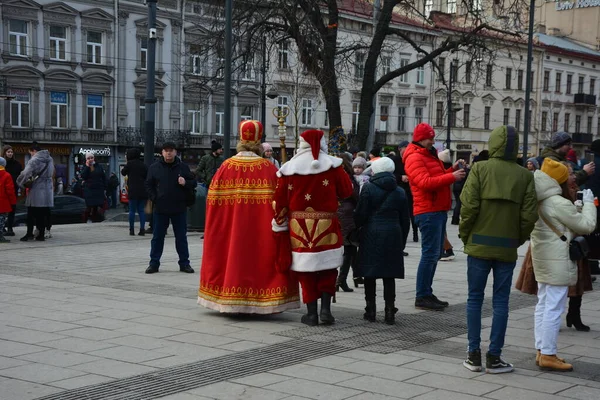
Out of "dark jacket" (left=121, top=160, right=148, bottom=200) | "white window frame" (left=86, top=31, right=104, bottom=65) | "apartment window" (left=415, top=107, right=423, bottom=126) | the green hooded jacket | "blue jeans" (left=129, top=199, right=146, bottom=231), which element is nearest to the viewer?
the green hooded jacket

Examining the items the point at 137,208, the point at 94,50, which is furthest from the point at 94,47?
the point at 137,208

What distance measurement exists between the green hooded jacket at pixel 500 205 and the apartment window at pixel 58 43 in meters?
40.2

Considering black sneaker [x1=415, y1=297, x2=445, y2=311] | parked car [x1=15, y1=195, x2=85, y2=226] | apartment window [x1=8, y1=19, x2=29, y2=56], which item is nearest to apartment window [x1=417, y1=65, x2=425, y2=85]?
apartment window [x1=8, y1=19, x2=29, y2=56]

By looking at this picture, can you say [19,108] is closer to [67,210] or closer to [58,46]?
[58,46]

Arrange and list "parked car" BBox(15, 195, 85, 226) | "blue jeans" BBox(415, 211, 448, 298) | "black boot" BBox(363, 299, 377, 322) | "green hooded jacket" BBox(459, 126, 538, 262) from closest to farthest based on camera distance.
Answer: "green hooded jacket" BBox(459, 126, 538, 262)
"black boot" BBox(363, 299, 377, 322)
"blue jeans" BBox(415, 211, 448, 298)
"parked car" BBox(15, 195, 85, 226)

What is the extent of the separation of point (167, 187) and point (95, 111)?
3504cm

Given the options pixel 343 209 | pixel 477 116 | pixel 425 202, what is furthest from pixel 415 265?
pixel 477 116

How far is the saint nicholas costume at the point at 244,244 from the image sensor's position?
27.9ft

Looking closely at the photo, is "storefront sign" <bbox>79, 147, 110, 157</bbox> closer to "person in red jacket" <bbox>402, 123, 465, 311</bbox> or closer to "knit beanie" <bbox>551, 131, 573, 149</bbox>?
"person in red jacket" <bbox>402, 123, 465, 311</bbox>

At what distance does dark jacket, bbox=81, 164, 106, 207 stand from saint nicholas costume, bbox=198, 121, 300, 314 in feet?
42.6

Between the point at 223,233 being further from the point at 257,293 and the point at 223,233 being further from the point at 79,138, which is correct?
the point at 79,138

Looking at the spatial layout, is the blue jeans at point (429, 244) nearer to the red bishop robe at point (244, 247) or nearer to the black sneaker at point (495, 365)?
the red bishop robe at point (244, 247)

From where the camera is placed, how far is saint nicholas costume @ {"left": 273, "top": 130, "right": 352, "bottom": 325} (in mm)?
8211

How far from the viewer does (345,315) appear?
895cm
